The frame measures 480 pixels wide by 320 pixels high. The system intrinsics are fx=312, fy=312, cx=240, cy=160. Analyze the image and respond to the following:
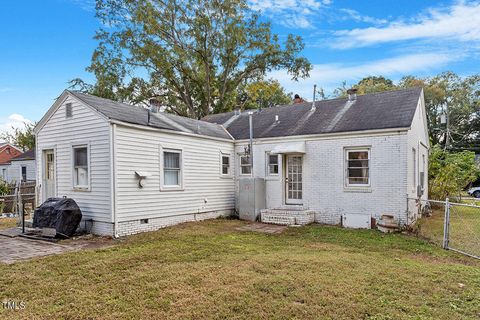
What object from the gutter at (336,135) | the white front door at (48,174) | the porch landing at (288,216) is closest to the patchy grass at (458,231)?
the gutter at (336,135)

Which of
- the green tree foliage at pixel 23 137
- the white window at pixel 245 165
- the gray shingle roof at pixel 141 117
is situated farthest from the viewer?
the green tree foliage at pixel 23 137

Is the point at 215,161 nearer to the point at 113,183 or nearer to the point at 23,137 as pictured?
the point at 113,183

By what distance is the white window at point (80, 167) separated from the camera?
9312mm

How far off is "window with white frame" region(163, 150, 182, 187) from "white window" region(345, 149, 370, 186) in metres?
5.78

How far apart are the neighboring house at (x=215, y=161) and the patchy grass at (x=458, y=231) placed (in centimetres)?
118

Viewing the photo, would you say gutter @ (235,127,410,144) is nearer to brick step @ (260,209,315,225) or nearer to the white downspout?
brick step @ (260,209,315,225)

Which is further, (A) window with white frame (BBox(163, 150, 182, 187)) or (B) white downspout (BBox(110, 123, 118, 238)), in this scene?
(A) window with white frame (BBox(163, 150, 182, 187))

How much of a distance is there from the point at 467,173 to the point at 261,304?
1720 centimetres

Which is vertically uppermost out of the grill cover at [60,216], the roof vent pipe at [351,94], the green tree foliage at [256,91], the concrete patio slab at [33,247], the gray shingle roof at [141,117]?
the green tree foliage at [256,91]

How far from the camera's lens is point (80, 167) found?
939cm

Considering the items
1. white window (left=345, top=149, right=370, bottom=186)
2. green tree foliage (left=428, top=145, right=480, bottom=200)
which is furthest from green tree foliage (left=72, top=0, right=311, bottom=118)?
white window (left=345, top=149, right=370, bottom=186)

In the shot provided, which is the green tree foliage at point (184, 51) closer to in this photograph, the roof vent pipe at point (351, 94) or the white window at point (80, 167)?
the roof vent pipe at point (351, 94)

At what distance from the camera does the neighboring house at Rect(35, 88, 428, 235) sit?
8883 millimetres

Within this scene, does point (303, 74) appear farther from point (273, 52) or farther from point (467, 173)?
point (467, 173)
